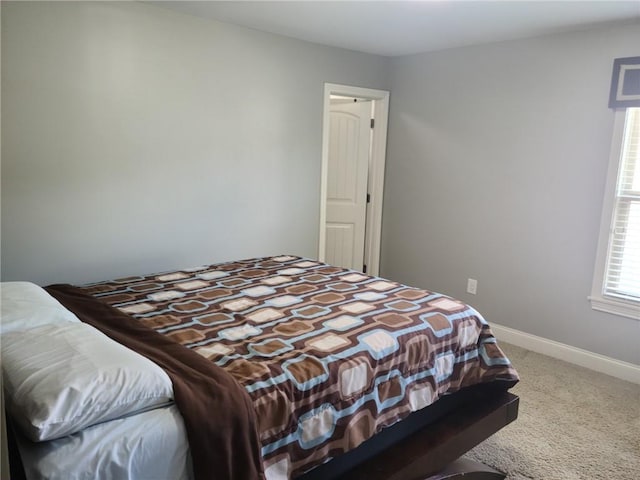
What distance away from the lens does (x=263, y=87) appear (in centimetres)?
367

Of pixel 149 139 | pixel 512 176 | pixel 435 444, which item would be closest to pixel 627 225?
pixel 512 176

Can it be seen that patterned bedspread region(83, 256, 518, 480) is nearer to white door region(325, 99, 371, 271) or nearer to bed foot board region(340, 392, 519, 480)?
bed foot board region(340, 392, 519, 480)

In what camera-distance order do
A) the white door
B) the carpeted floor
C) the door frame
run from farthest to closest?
the white door, the door frame, the carpeted floor

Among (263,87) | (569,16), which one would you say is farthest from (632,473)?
(263,87)

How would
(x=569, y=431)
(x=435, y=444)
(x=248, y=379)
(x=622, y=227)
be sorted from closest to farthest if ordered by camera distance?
(x=248, y=379) → (x=435, y=444) → (x=569, y=431) → (x=622, y=227)

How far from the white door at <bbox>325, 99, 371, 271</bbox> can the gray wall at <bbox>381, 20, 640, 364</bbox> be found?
280mm

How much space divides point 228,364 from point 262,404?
0.22 metres

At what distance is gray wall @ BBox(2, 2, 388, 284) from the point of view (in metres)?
2.69

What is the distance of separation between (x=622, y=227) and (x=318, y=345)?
2.51 m

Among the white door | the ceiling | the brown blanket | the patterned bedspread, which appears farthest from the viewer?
the white door

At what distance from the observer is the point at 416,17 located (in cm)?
313

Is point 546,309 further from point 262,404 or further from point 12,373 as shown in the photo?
point 12,373

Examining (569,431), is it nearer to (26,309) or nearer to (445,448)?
(445,448)

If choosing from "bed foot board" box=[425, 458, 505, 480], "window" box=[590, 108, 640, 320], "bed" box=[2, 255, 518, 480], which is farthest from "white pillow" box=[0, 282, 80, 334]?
"window" box=[590, 108, 640, 320]
